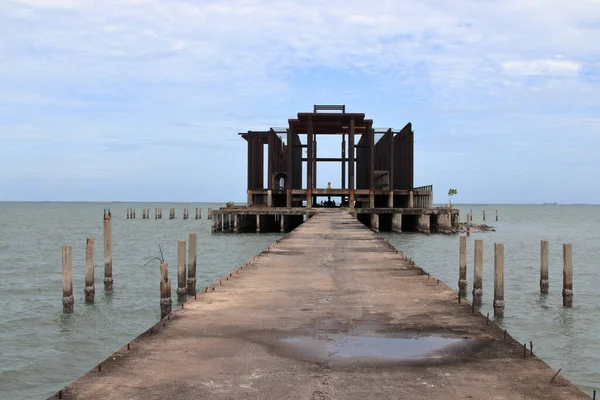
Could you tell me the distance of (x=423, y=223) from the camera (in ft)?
200

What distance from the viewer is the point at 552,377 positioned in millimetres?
7227

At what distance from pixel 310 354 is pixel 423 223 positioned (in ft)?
178

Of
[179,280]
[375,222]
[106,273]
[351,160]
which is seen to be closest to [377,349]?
[179,280]

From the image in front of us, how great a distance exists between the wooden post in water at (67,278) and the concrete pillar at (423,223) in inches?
1797

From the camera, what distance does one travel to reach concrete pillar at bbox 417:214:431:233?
60.1 metres

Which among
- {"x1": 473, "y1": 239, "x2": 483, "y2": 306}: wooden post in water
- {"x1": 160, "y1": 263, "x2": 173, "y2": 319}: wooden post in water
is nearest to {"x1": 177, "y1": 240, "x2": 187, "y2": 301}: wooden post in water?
{"x1": 160, "y1": 263, "x2": 173, "y2": 319}: wooden post in water

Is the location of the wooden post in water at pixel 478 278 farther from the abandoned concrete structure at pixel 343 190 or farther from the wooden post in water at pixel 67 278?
the abandoned concrete structure at pixel 343 190

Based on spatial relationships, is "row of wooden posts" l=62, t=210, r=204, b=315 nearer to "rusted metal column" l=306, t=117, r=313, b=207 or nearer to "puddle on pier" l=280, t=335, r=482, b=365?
"puddle on pier" l=280, t=335, r=482, b=365

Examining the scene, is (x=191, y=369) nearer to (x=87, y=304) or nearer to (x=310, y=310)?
(x=310, y=310)

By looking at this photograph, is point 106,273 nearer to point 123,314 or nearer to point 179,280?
point 123,314

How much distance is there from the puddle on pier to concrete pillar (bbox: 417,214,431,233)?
51812 mm

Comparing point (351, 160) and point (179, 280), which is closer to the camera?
point (179, 280)

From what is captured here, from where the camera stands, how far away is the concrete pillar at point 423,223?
197 ft

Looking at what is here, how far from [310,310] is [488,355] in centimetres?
408
